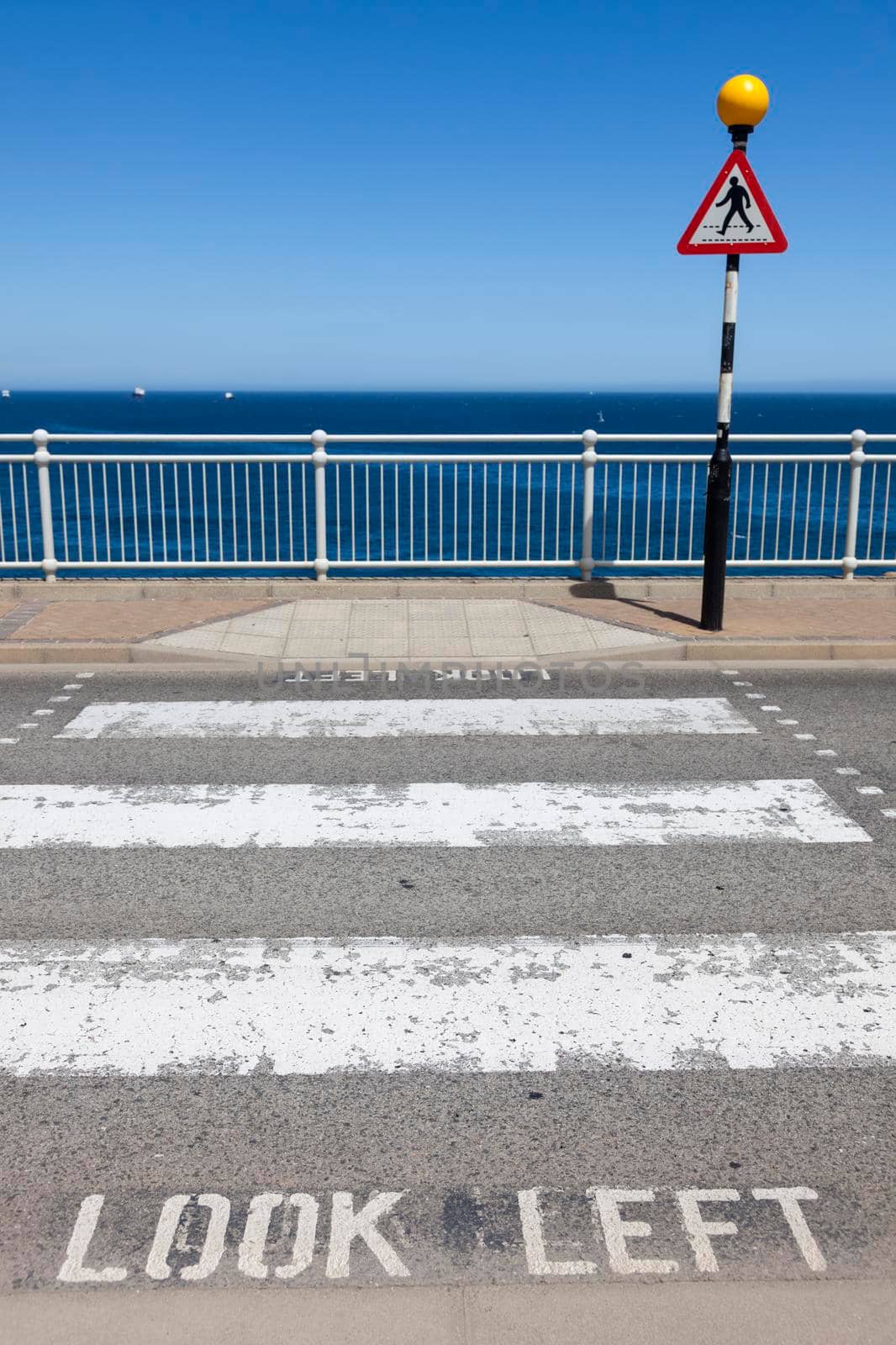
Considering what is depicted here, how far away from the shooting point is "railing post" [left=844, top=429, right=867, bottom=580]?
11875 millimetres

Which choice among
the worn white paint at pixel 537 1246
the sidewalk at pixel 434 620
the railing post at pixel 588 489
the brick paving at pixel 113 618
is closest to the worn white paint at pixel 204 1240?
the worn white paint at pixel 537 1246

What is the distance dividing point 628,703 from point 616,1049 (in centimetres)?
490

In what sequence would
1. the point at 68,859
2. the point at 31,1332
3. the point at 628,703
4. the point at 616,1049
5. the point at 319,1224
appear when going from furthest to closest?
the point at 628,703
the point at 68,859
the point at 616,1049
the point at 319,1224
the point at 31,1332

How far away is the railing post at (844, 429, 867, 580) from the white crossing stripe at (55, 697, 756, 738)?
411 centimetres

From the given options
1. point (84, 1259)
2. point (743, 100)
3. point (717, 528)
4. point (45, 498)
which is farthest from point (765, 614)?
point (84, 1259)

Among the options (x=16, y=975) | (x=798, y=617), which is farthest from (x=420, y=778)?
(x=798, y=617)

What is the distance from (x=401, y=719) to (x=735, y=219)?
16.6 ft

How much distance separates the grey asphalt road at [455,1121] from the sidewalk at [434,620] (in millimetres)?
4332

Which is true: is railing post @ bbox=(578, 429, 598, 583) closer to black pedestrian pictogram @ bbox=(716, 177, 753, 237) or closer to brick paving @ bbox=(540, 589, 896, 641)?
brick paving @ bbox=(540, 589, 896, 641)

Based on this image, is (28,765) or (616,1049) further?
(28,765)

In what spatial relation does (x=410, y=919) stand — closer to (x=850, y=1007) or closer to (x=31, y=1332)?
(x=850, y=1007)

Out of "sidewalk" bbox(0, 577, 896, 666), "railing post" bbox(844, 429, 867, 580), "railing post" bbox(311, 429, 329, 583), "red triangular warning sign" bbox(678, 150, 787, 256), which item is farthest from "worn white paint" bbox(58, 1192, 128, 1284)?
"railing post" bbox(844, 429, 867, 580)

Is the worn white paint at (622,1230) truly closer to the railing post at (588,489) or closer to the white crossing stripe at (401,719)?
the white crossing stripe at (401,719)

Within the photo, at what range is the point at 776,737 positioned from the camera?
26.2ft
